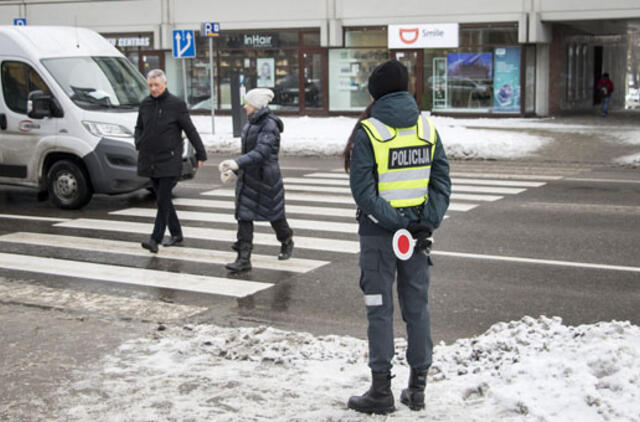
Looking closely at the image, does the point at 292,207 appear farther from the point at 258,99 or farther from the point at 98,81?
the point at 258,99

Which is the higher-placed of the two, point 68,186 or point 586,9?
point 586,9

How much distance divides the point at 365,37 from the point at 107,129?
19471 mm

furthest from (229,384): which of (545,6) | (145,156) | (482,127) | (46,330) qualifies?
(545,6)

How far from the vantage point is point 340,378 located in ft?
17.5

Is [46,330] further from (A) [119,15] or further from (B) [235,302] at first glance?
(A) [119,15]

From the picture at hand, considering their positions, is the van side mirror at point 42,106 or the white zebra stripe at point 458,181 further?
the white zebra stripe at point 458,181

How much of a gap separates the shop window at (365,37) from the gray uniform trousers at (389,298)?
2647 cm

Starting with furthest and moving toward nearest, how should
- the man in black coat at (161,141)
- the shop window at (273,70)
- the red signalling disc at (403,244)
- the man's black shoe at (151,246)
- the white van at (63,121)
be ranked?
the shop window at (273,70)
the white van at (63,121)
the man's black shoe at (151,246)
the man in black coat at (161,141)
the red signalling disc at (403,244)

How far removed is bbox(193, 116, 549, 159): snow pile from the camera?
66.8 ft

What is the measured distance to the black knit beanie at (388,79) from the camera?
4.81 m

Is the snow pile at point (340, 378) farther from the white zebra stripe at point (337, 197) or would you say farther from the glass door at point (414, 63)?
the glass door at point (414, 63)

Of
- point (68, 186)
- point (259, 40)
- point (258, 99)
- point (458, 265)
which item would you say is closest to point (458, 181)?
point (68, 186)

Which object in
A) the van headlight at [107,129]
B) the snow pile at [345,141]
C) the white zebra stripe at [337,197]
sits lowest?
the white zebra stripe at [337,197]

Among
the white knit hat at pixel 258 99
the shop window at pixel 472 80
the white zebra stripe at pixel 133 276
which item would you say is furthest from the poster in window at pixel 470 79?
the white zebra stripe at pixel 133 276
